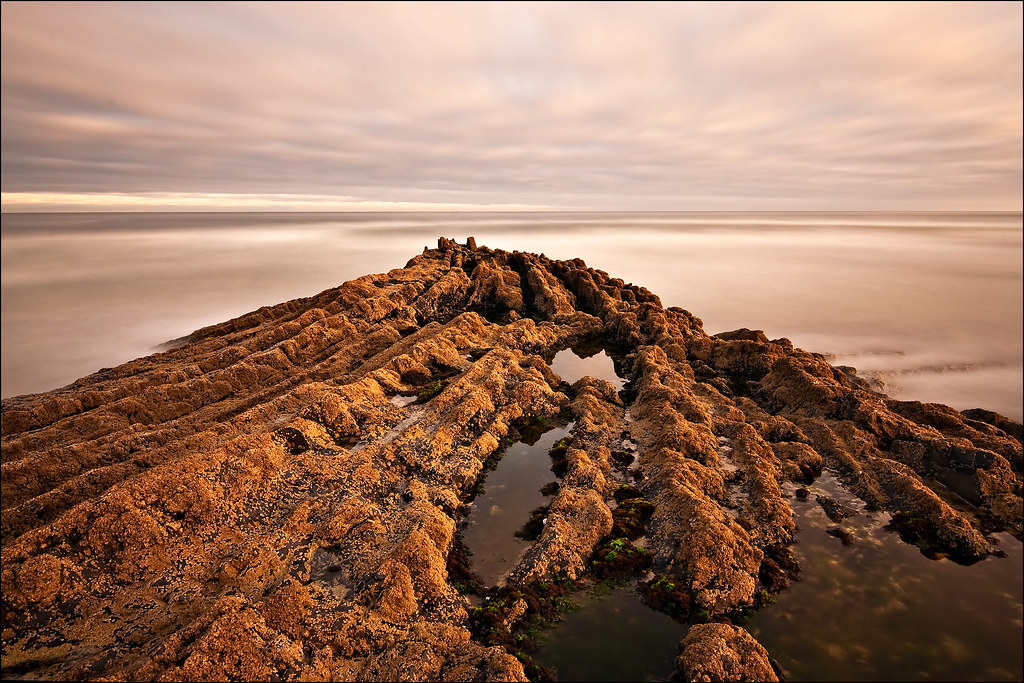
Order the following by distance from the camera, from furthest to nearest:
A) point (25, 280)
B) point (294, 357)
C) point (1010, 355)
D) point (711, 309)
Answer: point (25, 280) → point (711, 309) → point (1010, 355) → point (294, 357)

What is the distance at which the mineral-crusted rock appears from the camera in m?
14.1

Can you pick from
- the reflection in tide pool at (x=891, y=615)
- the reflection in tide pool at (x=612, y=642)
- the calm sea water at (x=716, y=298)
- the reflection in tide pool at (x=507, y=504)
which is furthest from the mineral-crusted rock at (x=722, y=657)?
the calm sea water at (x=716, y=298)

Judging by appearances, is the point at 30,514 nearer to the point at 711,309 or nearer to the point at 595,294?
the point at 595,294

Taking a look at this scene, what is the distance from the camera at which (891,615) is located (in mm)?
16906

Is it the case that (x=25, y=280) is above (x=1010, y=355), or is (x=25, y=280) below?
below

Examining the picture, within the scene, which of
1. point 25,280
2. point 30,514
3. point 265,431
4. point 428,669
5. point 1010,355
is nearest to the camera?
point 428,669

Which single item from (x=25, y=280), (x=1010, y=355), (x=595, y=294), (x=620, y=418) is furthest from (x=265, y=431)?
(x=25, y=280)

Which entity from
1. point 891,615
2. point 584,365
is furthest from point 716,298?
point 891,615

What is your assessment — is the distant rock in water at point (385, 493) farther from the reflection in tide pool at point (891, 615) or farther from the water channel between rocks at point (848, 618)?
the reflection in tide pool at point (891, 615)

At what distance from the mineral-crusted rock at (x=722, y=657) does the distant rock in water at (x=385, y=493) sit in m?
0.08

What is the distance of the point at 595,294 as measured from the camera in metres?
55.7

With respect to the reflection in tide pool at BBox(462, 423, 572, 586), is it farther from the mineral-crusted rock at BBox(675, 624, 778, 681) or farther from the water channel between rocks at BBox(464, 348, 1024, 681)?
the mineral-crusted rock at BBox(675, 624, 778, 681)

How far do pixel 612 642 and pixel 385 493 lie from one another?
11.8 m

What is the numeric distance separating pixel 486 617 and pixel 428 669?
2884 mm
